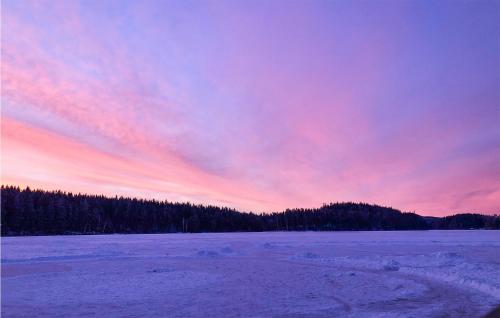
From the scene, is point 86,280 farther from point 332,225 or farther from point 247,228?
point 332,225

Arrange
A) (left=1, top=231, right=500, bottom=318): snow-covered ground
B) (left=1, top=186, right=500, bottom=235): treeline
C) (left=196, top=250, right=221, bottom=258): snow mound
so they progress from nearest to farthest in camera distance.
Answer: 1. (left=1, top=231, right=500, bottom=318): snow-covered ground
2. (left=196, top=250, right=221, bottom=258): snow mound
3. (left=1, top=186, right=500, bottom=235): treeline

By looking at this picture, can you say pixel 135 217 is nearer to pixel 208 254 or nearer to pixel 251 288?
pixel 208 254

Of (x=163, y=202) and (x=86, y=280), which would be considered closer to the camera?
(x=86, y=280)

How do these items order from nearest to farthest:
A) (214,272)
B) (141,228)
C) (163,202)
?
(214,272) → (141,228) → (163,202)

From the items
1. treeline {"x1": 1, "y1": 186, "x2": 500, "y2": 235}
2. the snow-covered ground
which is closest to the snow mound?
the snow-covered ground

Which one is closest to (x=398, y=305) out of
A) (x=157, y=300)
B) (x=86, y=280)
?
(x=157, y=300)

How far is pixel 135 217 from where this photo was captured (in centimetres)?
12694

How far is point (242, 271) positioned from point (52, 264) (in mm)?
11749

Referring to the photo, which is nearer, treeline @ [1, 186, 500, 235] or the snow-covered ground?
the snow-covered ground

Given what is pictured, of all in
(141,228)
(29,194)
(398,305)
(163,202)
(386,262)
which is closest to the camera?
(398,305)

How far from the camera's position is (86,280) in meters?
18.5

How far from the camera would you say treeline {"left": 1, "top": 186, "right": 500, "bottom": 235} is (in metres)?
98.8

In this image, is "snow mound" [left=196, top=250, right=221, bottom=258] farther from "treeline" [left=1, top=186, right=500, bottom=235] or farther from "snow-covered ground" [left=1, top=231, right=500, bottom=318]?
"treeline" [left=1, top=186, right=500, bottom=235]

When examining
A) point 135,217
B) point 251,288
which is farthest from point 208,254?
point 135,217
